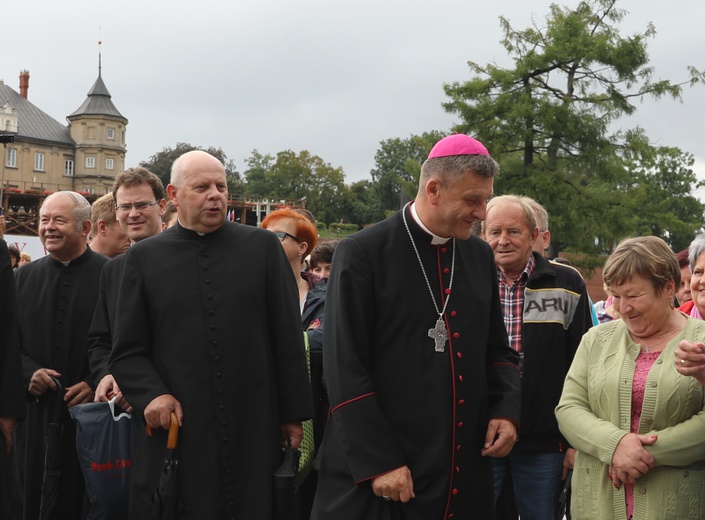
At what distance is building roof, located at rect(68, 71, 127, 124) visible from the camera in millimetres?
102062

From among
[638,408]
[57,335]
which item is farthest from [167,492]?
[638,408]

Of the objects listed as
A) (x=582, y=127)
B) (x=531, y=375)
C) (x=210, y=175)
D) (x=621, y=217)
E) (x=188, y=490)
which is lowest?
(x=188, y=490)

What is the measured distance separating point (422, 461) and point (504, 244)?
1.78 metres

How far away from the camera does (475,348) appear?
3936 millimetres

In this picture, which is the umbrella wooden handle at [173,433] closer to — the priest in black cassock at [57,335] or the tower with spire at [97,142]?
the priest in black cassock at [57,335]

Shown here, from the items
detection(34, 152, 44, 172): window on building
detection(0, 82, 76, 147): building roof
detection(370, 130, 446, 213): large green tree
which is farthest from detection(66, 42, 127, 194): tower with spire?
detection(370, 130, 446, 213): large green tree

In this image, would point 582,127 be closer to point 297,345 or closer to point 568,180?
point 568,180

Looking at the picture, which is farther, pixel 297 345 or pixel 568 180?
pixel 568 180

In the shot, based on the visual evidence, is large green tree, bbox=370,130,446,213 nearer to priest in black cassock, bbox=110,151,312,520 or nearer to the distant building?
the distant building

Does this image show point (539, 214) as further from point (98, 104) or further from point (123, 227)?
point (98, 104)

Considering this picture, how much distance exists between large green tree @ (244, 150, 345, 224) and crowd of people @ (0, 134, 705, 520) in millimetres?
83187

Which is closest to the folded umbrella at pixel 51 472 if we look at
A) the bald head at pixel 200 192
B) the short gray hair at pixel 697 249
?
the bald head at pixel 200 192

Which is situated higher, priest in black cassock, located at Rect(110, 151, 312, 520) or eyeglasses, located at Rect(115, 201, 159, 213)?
eyeglasses, located at Rect(115, 201, 159, 213)

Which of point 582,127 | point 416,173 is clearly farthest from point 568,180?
point 416,173
